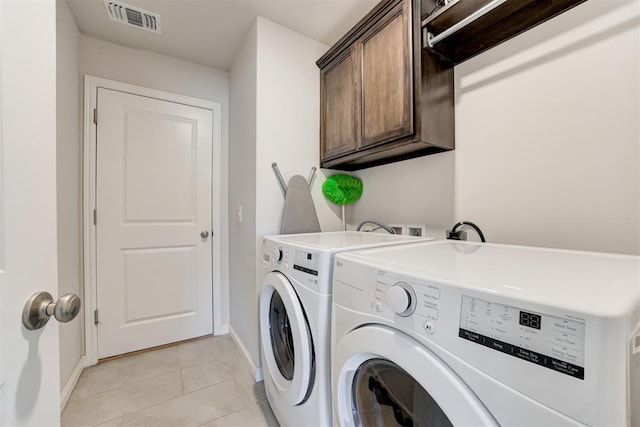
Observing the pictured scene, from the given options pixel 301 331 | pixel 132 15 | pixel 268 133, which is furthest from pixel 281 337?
pixel 132 15

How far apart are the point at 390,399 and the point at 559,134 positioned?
3.90 ft

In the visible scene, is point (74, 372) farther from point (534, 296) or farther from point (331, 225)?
point (534, 296)

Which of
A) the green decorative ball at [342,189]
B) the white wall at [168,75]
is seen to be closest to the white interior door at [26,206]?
the green decorative ball at [342,189]

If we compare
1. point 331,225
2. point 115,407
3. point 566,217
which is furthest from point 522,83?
point 115,407

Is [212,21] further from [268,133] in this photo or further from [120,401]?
[120,401]

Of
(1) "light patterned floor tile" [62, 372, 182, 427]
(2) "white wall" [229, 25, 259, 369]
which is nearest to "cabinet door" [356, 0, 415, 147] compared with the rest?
(2) "white wall" [229, 25, 259, 369]

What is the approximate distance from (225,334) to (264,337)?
4.02 feet

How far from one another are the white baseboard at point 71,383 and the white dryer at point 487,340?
167 cm

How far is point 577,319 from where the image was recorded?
372mm

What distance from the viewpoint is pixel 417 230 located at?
1.58 metres

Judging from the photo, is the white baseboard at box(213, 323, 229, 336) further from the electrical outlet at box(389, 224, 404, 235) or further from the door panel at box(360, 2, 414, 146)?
the door panel at box(360, 2, 414, 146)

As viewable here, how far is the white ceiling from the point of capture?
1580 mm

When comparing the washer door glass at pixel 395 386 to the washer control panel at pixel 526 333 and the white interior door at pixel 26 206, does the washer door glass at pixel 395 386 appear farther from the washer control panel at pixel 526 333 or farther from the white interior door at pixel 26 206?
the white interior door at pixel 26 206

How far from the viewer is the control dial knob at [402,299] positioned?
0.58 m
